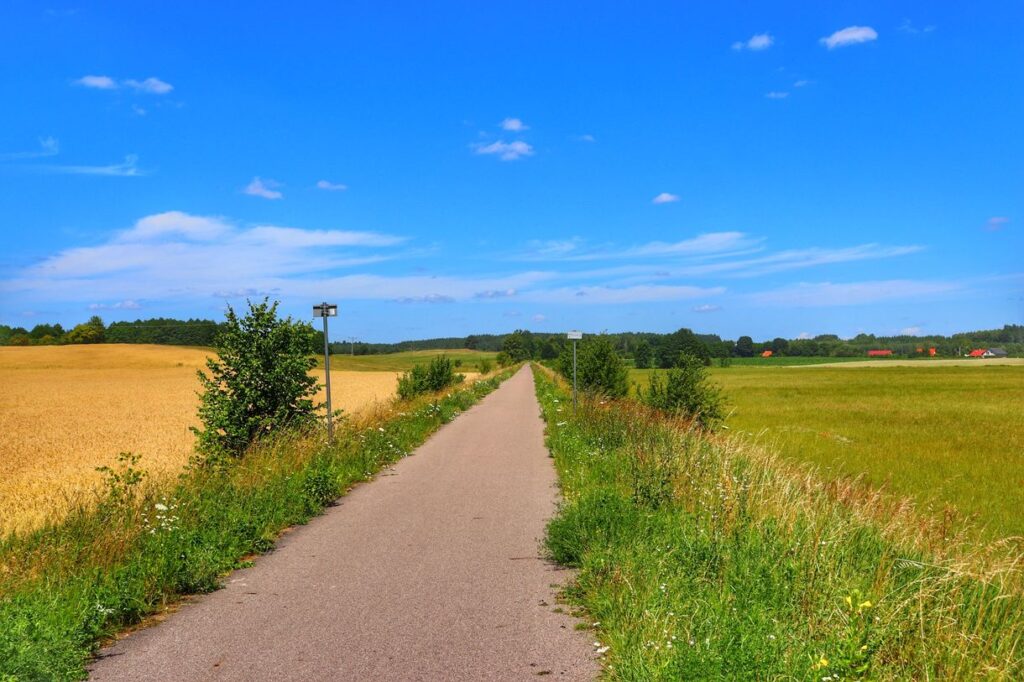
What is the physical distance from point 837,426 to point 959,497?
12506mm

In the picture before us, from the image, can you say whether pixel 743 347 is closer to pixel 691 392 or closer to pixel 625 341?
pixel 625 341

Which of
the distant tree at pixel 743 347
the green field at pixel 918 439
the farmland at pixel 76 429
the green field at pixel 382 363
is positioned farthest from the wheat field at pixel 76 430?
the distant tree at pixel 743 347

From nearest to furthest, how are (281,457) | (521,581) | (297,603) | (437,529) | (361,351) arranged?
(297,603)
(521,581)
(437,529)
(281,457)
(361,351)

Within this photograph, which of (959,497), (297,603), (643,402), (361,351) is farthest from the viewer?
(361,351)

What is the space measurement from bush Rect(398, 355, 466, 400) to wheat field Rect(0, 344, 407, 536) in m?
1.72

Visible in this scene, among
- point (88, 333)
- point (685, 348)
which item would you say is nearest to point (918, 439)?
point (685, 348)

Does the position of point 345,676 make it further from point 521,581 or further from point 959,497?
point 959,497

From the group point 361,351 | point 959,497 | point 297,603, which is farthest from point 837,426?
point 361,351

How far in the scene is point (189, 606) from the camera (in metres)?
5.74

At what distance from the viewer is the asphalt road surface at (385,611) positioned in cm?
446

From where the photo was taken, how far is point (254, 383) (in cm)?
1308

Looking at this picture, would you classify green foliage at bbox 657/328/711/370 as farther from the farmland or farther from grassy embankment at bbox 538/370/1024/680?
the farmland

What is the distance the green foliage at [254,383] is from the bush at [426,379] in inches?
638

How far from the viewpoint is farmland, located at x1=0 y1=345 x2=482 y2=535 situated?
1176 cm
